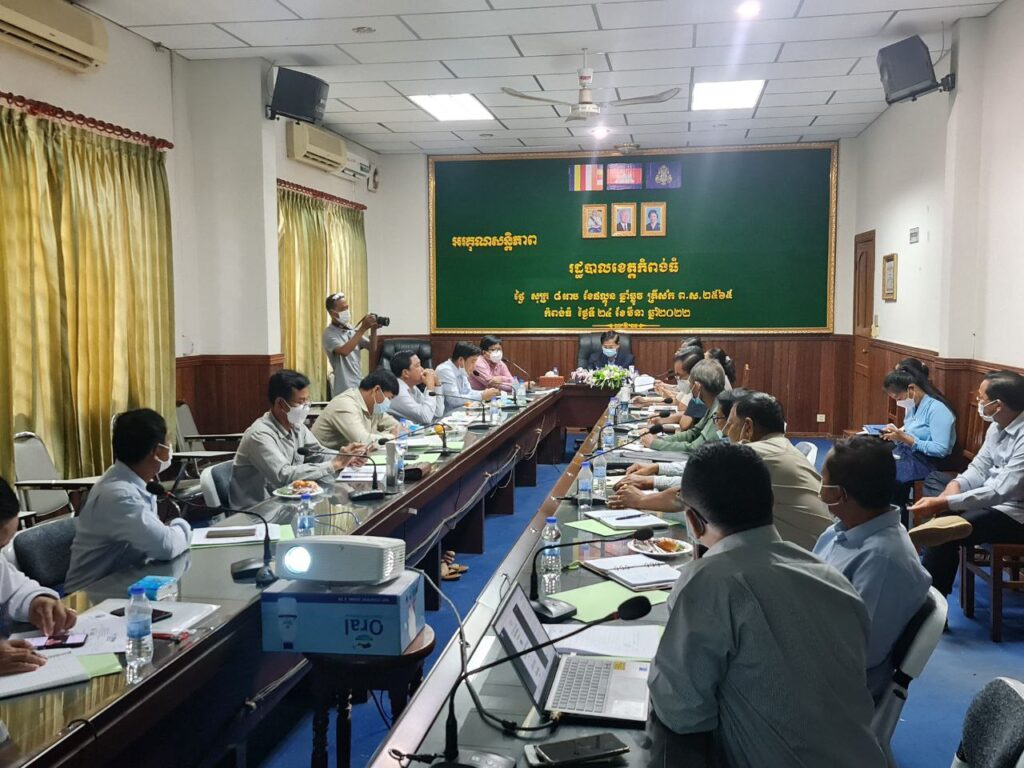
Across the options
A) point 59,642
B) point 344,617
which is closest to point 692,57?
point 344,617

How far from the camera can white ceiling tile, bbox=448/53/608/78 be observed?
19.0 feet

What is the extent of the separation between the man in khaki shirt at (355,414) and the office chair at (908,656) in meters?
3.20

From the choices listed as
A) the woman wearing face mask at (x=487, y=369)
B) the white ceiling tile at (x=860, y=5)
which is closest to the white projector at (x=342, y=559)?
the white ceiling tile at (x=860, y=5)

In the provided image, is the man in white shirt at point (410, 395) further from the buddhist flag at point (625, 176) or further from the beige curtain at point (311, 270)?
the buddhist flag at point (625, 176)

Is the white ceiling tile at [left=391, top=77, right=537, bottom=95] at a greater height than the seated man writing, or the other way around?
the white ceiling tile at [left=391, top=77, right=537, bottom=95]

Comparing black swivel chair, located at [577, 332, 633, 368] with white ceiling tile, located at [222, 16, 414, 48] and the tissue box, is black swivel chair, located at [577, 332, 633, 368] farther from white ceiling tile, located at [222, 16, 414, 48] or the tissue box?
the tissue box

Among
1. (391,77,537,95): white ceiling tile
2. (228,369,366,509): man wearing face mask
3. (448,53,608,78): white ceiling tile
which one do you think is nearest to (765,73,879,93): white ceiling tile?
(448,53,608,78): white ceiling tile

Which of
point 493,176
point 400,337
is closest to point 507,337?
point 400,337

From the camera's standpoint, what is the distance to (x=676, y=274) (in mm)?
9258

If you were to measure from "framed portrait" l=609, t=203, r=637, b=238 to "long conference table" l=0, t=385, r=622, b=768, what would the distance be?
19.7ft

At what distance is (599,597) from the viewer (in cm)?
221

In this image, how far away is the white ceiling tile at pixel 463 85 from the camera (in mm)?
6363

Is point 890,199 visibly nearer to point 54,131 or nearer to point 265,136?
point 265,136

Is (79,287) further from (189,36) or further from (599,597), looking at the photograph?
(599,597)
